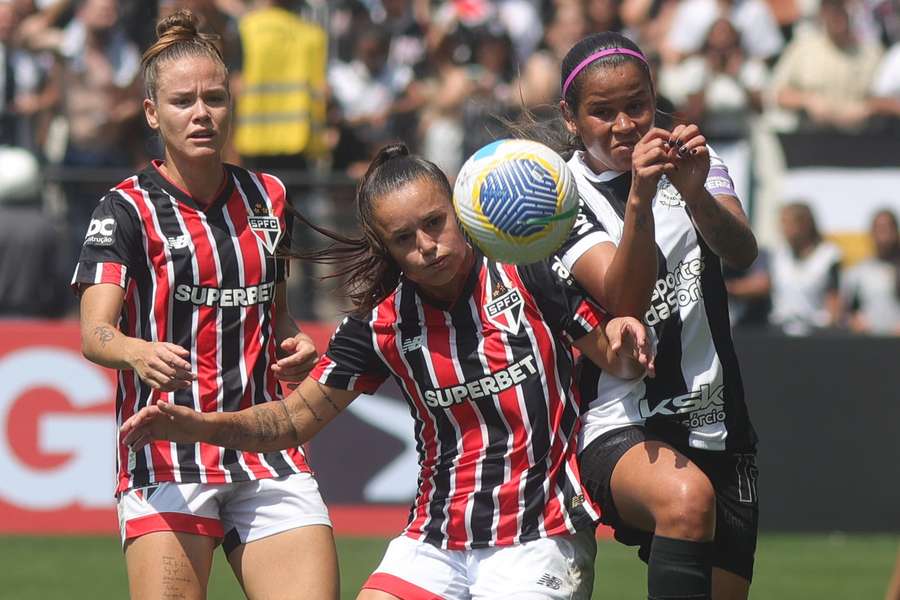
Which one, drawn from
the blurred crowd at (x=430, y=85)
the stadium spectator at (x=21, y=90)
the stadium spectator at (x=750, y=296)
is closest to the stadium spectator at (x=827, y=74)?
the blurred crowd at (x=430, y=85)

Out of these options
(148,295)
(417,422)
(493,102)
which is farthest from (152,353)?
(493,102)

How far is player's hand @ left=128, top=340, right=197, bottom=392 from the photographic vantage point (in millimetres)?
4297

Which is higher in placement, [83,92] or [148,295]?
[83,92]

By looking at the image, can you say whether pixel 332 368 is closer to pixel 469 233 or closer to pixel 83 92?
pixel 469 233

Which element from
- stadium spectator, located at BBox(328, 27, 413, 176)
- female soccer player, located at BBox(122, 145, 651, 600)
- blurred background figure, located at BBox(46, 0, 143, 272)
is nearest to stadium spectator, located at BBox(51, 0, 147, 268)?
blurred background figure, located at BBox(46, 0, 143, 272)

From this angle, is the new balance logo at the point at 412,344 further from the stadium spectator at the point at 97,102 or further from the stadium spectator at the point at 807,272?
the stadium spectator at the point at 807,272

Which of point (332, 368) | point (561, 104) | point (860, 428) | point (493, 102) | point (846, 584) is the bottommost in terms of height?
point (846, 584)

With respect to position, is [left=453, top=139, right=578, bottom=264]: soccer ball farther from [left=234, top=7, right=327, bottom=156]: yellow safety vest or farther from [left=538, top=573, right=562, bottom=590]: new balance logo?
[left=234, top=7, right=327, bottom=156]: yellow safety vest

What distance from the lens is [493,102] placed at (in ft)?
38.0

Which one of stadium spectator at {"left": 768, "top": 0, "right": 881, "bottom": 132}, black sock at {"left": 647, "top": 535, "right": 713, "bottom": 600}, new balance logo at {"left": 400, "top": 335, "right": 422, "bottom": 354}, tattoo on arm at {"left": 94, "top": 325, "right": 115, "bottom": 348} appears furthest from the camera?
stadium spectator at {"left": 768, "top": 0, "right": 881, "bottom": 132}

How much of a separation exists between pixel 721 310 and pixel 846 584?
4136mm

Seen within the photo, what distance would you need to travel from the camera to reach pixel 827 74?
41.4ft

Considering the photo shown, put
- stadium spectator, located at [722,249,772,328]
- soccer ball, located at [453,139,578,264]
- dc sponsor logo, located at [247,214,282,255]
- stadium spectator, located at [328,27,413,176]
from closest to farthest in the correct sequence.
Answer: soccer ball, located at [453,139,578,264], dc sponsor logo, located at [247,214,282,255], stadium spectator, located at [722,249,772,328], stadium spectator, located at [328,27,413,176]

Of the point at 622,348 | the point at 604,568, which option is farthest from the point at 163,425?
the point at 604,568
